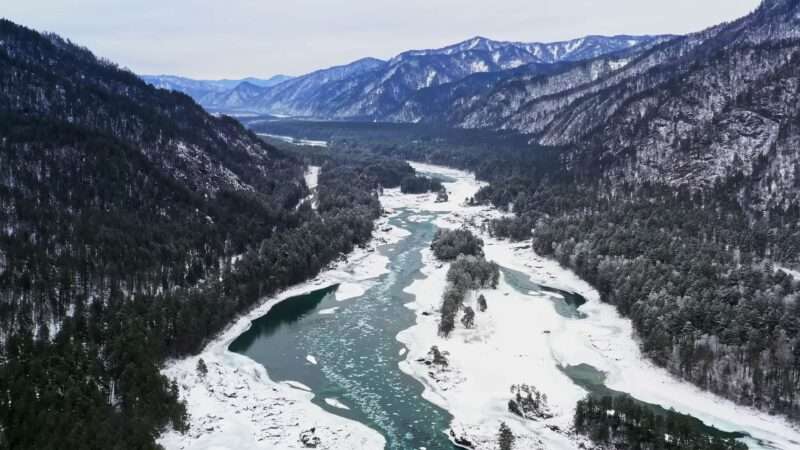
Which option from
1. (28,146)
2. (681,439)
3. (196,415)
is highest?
(28,146)

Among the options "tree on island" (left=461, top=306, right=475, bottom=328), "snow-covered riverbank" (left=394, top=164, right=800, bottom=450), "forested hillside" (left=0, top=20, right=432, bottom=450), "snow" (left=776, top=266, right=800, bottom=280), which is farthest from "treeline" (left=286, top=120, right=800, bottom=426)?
"forested hillside" (left=0, top=20, right=432, bottom=450)

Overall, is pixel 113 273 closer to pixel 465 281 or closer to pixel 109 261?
pixel 109 261

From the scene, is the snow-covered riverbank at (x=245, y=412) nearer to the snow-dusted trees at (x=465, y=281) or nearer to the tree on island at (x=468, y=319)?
the snow-dusted trees at (x=465, y=281)

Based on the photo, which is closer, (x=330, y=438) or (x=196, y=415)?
(x=330, y=438)

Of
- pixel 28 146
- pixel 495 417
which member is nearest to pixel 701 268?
pixel 495 417

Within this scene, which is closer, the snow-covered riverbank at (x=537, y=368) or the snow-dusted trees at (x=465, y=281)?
the snow-covered riverbank at (x=537, y=368)

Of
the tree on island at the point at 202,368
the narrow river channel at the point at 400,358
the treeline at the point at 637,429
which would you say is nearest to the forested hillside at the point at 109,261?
the tree on island at the point at 202,368

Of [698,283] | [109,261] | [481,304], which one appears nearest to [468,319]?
[481,304]

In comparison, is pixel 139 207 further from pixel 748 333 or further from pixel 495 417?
pixel 748 333

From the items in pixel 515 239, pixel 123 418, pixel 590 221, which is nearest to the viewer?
pixel 123 418
